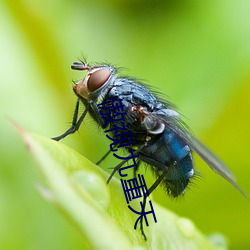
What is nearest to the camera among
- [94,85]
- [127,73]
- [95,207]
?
[95,207]

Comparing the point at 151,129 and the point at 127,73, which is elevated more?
the point at 151,129

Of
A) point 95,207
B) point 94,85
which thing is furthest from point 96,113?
point 95,207

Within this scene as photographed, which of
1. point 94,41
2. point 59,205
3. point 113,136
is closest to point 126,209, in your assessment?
point 113,136

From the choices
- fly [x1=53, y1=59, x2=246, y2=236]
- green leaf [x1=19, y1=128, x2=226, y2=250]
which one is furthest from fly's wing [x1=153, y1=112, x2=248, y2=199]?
green leaf [x1=19, y1=128, x2=226, y2=250]

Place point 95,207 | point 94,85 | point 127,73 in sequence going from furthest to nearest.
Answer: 1. point 127,73
2. point 94,85
3. point 95,207

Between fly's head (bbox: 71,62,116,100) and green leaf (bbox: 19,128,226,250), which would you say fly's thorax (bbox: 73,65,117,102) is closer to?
fly's head (bbox: 71,62,116,100)

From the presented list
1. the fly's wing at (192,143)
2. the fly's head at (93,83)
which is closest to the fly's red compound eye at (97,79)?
the fly's head at (93,83)

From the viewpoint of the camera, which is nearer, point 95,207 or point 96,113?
point 95,207

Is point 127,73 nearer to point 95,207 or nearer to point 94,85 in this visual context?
point 94,85

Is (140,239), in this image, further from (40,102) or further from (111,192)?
(40,102)
